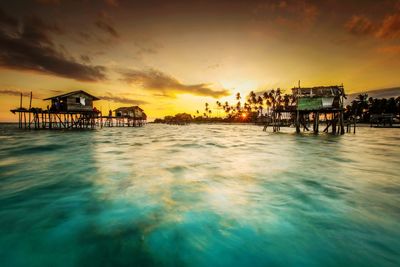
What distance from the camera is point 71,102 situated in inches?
1516

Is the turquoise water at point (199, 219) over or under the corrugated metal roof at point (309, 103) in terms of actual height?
under

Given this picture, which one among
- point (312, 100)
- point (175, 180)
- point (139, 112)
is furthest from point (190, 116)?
point (175, 180)

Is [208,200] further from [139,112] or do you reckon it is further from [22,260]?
[139,112]

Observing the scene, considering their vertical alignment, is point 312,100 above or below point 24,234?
above

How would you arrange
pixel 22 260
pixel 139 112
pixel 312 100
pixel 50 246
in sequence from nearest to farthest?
pixel 22 260 < pixel 50 246 < pixel 312 100 < pixel 139 112

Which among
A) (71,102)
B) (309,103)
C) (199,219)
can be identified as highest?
(71,102)

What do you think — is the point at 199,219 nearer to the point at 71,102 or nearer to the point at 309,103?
the point at 309,103

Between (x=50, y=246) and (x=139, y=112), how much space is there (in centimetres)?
7339

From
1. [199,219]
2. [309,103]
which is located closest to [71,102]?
[309,103]

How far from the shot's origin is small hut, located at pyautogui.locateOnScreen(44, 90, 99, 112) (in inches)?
1501

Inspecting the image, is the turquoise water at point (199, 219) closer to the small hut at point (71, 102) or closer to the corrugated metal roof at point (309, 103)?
the corrugated metal roof at point (309, 103)

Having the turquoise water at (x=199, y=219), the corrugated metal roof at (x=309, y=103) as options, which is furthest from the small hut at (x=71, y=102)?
the corrugated metal roof at (x=309, y=103)

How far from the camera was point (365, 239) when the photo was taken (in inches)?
161

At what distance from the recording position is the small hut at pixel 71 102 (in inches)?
1501
